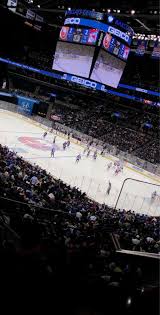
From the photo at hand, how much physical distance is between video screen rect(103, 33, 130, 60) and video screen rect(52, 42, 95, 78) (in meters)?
0.96

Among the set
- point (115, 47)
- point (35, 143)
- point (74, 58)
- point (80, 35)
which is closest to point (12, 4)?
point (80, 35)

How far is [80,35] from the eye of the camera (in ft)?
68.9

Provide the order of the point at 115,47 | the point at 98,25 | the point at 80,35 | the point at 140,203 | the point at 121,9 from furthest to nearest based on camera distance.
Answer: the point at 115,47 → the point at 80,35 → the point at 121,9 → the point at 98,25 → the point at 140,203

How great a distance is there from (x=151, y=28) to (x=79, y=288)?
1411 inches

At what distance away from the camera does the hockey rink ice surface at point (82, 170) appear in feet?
64.8

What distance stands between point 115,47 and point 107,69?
149 centimetres

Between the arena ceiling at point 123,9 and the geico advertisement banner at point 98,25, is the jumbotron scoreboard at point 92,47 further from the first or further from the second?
the arena ceiling at point 123,9

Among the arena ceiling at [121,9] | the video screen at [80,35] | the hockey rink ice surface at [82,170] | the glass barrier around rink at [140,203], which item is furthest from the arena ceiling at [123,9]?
the hockey rink ice surface at [82,170]

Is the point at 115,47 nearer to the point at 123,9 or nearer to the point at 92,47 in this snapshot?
the point at 92,47

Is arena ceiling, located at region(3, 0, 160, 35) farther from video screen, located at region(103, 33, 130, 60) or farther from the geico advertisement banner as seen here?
video screen, located at region(103, 33, 130, 60)

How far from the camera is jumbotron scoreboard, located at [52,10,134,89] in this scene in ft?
66.5

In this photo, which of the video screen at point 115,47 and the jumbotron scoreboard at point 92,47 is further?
the video screen at point 115,47

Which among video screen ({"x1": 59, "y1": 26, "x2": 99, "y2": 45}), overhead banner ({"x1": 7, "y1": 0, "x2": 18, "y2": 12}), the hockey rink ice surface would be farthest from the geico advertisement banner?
the hockey rink ice surface

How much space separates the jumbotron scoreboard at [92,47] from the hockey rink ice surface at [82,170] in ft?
21.7
